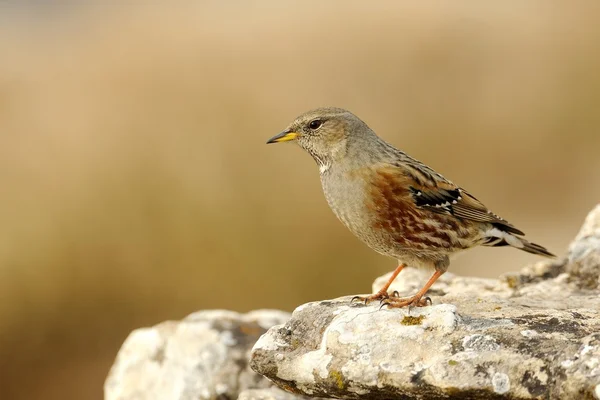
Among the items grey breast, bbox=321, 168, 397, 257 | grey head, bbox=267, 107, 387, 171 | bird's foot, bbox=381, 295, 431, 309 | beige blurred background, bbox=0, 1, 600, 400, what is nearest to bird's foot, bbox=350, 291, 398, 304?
bird's foot, bbox=381, 295, 431, 309

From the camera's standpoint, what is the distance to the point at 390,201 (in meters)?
6.05

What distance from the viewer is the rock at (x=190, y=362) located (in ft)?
20.9

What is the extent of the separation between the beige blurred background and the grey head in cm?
540

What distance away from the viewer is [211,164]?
12836mm

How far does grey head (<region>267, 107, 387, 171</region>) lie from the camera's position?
6.33m

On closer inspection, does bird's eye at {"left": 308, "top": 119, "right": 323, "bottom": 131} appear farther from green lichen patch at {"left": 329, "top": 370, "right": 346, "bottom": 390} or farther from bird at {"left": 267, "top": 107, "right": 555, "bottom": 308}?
green lichen patch at {"left": 329, "top": 370, "right": 346, "bottom": 390}

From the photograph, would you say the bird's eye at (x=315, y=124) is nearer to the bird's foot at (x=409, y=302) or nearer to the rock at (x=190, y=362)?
the bird's foot at (x=409, y=302)

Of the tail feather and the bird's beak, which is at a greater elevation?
the bird's beak

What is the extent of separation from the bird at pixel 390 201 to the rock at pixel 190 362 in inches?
48.6

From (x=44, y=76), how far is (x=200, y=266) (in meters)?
6.26

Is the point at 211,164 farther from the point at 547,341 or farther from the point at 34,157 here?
the point at 547,341

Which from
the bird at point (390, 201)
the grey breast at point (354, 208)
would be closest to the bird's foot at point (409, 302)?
the bird at point (390, 201)

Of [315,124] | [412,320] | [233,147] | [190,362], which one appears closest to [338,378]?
[412,320]

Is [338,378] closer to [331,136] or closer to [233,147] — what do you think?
[331,136]
